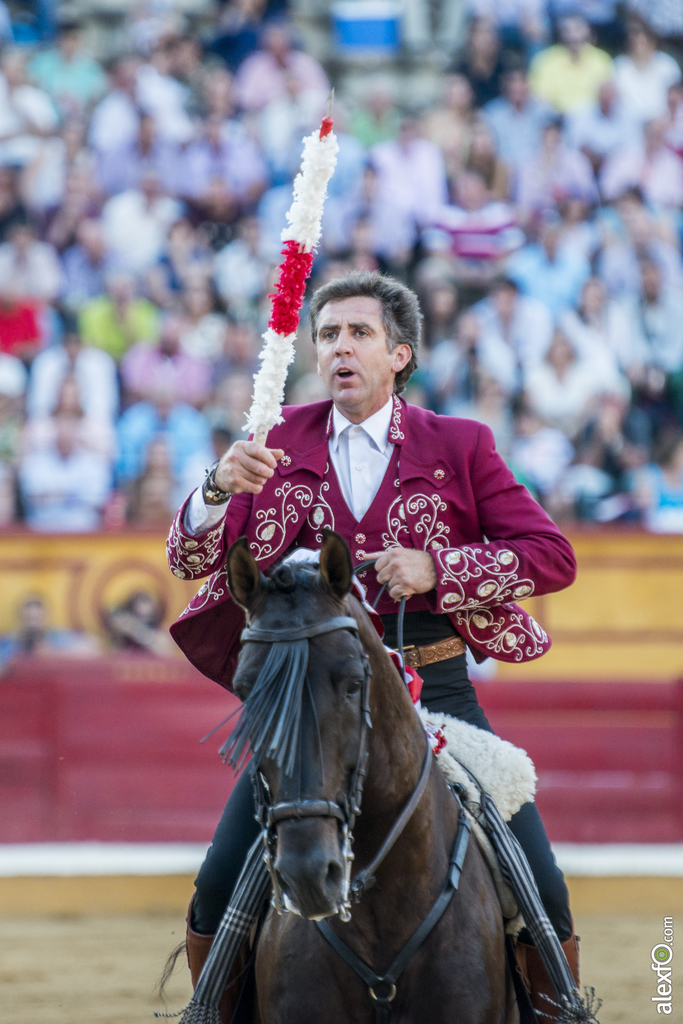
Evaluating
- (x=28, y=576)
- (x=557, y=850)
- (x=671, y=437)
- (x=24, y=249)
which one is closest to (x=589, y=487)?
(x=671, y=437)

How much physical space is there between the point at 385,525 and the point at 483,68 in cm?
776

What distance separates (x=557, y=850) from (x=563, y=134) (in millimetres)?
5316

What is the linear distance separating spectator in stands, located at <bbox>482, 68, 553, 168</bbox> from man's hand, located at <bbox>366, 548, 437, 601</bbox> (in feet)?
23.8

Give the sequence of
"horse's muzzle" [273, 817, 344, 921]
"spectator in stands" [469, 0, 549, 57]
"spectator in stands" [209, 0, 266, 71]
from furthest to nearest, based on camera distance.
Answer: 1. "spectator in stands" [469, 0, 549, 57]
2. "spectator in stands" [209, 0, 266, 71]
3. "horse's muzzle" [273, 817, 344, 921]

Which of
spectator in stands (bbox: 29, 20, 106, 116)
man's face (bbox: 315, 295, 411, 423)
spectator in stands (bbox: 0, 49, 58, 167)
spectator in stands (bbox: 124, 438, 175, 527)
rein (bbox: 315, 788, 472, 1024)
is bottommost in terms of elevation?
rein (bbox: 315, 788, 472, 1024)

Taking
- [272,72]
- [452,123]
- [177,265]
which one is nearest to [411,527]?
[177,265]

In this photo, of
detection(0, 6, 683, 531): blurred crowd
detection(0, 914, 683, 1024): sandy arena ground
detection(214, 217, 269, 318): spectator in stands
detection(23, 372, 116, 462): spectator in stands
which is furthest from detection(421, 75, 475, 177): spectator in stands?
detection(0, 914, 683, 1024): sandy arena ground

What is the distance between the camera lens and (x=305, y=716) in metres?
1.84

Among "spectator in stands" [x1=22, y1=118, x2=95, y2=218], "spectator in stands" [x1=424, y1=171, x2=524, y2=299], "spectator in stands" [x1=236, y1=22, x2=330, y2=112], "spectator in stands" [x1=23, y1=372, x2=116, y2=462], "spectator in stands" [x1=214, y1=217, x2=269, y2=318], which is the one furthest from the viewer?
"spectator in stands" [x1=236, y1=22, x2=330, y2=112]

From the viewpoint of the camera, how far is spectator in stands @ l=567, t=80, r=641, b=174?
30.3 ft

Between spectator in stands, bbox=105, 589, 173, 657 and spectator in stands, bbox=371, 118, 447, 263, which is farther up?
spectator in stands, bbox=371, 118, 447, 263

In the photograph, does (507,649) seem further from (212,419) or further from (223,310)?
(223,310)

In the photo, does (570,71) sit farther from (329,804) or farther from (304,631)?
(329,804)

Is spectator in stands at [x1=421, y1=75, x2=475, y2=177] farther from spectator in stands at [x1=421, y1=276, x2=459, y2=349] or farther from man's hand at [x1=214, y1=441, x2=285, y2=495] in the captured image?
man's hand at [x1=214, y1=441, x2=285, y2=495]
